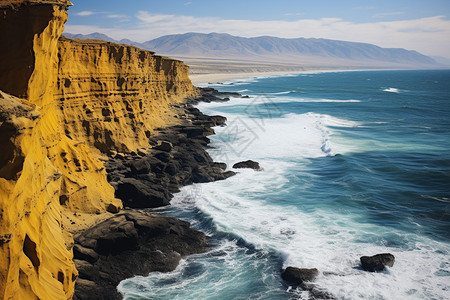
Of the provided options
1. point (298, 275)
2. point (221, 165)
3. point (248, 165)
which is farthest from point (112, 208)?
point (248, 165)

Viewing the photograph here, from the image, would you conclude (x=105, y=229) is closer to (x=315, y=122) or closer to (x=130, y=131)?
(x=130, y=131)

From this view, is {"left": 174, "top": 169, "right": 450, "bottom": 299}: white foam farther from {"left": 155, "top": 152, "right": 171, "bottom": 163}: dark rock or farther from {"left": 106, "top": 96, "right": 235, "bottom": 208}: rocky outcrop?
{"left": 155, "top": 152, "right": 171, "bottom": 163}: dark rock

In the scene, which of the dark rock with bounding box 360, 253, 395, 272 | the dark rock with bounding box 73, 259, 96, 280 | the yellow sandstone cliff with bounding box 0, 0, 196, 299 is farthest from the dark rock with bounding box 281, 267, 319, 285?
the yellow sandstone cliff with bounding box 0, 0, 196, 299

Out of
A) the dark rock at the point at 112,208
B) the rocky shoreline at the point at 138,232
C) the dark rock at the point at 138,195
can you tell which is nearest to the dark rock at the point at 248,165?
the rocky shoreline at the point at 138,232

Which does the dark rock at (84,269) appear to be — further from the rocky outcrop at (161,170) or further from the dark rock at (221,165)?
the dark rock at (221,165)

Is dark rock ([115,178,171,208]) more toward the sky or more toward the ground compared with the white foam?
more toward the sky

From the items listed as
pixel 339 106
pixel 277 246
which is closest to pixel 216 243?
pixel 277 246
